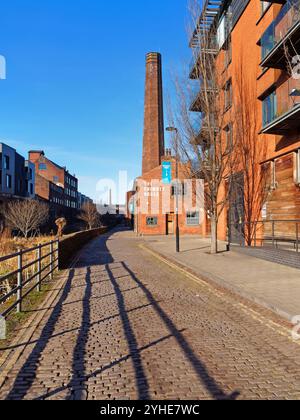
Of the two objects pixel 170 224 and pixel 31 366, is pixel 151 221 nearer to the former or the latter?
pixel 170 224

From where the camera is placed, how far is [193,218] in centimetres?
4062

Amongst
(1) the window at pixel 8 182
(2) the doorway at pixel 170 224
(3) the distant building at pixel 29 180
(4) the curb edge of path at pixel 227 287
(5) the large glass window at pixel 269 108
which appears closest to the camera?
(4) the curb edge of path at pixel 227 287

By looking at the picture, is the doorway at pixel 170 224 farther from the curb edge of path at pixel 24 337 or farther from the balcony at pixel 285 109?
the curb edge of path at pixel 24 337

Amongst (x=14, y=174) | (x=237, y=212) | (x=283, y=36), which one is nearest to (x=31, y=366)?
(x=283, y=36)

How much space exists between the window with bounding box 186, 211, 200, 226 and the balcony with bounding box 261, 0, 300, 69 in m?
26.7

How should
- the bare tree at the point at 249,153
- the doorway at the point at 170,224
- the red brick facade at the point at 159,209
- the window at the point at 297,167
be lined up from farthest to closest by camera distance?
the doorway at the point at 170,224
the red brick facade at the point at 159,209
the bare tree at the point at 249,153
the window at the point at 297,167

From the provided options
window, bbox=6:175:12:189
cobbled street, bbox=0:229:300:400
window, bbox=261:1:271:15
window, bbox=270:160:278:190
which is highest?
window, bbox=261:1:271:15

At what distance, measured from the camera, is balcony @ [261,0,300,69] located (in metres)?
11.4

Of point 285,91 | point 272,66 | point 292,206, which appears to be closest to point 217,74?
point 272,66

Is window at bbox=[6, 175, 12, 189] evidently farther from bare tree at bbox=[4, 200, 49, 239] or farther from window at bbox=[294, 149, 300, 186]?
window at bbox=[294, 149, 300, 186]

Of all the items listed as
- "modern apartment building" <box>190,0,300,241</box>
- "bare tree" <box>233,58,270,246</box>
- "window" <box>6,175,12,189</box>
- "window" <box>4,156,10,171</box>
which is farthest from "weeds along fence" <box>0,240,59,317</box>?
"window" <box>6,175,12,189</box>

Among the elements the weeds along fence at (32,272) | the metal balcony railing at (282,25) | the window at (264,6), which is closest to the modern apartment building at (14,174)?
the weeds along fence at (32,272)

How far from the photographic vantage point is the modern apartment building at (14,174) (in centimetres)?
4503

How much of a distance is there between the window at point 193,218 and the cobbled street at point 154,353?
33.0 m
